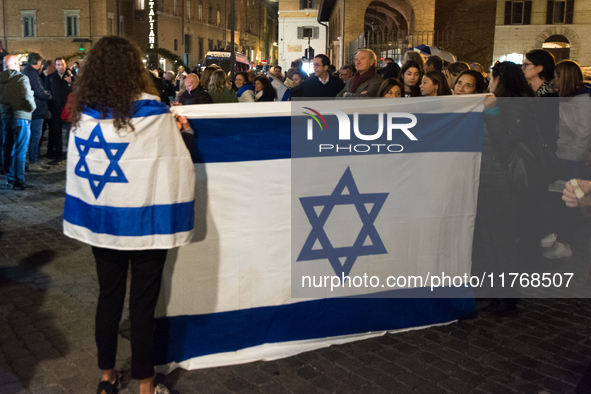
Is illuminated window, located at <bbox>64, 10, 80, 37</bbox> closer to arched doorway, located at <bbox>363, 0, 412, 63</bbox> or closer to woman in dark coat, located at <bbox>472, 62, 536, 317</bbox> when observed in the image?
arched doorway, located at <bbox>363, 0, 412, 63</bbox>

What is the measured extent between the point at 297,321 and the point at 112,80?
201cm

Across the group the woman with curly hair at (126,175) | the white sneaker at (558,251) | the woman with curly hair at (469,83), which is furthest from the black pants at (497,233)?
the woman with curly hair at (126,175)

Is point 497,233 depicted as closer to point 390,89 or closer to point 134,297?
point 390,89

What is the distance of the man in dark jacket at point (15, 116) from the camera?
9227mm

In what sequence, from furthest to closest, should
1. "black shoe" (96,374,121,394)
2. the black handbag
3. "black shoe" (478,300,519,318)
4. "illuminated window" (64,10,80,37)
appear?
1. "illuminated window" (64,10,80,37)
2. the black handbag
3. "black shoe" (478,300,519,318)
4. "black shoe" (96,374,121,394)

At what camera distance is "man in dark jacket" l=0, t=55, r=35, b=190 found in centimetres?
923

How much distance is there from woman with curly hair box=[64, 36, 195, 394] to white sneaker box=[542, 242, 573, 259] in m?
4.66

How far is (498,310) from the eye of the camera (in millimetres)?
4664

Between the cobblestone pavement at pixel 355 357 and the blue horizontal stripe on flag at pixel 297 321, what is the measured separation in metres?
0.12

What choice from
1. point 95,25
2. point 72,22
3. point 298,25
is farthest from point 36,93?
point 298,25

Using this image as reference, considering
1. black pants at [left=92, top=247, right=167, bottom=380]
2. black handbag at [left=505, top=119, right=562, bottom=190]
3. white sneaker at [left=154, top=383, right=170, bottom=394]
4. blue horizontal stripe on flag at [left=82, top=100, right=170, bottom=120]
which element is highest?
blue horizontal stripe on flag at [left=82, top=100, right=170, bottom=120]

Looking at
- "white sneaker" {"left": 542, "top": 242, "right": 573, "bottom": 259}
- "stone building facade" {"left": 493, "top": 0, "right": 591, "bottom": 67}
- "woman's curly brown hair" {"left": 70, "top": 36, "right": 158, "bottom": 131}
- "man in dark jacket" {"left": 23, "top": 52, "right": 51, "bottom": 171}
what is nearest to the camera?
"woman's curly brown hair" {"left": 70, "top": 36, "right": 158, "bottom": 131}

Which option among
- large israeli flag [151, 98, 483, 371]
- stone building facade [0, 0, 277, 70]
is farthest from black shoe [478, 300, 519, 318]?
stone building facade [0, 0, 277, 70]

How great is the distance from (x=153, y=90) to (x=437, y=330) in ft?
8.83
